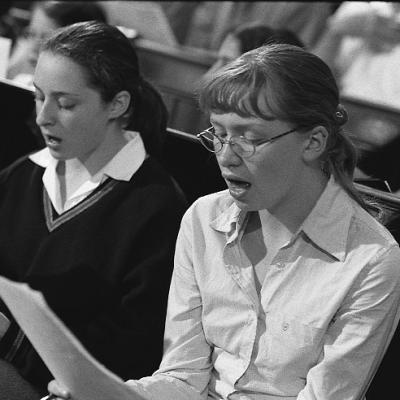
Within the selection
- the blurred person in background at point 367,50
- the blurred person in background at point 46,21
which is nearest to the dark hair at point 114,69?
the blurred person in background at point 46,21

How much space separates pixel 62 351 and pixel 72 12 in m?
2.71

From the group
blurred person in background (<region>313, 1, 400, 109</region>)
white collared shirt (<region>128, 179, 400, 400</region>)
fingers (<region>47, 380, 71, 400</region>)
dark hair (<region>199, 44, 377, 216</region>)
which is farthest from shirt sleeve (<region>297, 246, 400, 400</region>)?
blurred person in background (<region>313, 1, 400, 109</region>)

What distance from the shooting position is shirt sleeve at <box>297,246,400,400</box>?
4.91ft

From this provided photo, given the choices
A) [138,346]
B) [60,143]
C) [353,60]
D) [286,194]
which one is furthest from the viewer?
[353,60]

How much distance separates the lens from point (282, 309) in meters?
1.57

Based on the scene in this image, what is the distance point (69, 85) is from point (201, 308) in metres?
0.62

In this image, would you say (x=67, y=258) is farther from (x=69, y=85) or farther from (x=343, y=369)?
(x=343, y=369)

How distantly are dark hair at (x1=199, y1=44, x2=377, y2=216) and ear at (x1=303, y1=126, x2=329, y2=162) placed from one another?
2 cm

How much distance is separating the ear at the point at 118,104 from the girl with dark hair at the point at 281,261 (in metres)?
0.46

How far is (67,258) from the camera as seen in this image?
1.97 m

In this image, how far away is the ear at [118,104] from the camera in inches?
80.0

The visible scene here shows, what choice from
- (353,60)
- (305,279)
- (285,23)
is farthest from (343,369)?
(285,23)

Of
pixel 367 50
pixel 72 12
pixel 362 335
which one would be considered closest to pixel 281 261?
pixel 362 335

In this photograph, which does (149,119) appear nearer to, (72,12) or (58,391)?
(58,391)
